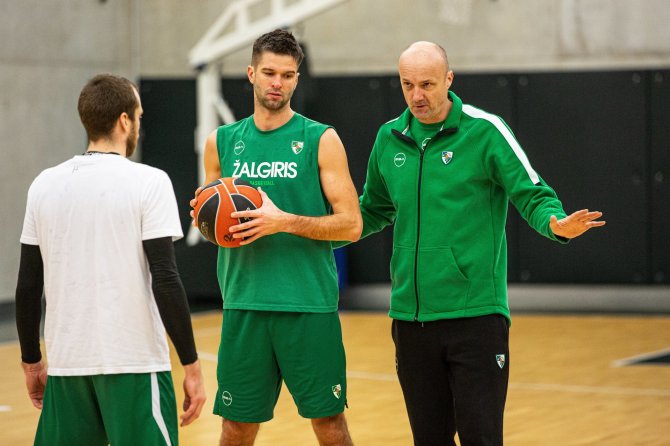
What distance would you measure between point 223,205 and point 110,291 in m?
0.86

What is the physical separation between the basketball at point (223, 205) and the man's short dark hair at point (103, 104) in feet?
2.55

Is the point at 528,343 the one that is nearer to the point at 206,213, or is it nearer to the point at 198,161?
the point at 198,161

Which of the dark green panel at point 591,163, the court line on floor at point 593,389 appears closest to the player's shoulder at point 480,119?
the court line on floor at point 593,389

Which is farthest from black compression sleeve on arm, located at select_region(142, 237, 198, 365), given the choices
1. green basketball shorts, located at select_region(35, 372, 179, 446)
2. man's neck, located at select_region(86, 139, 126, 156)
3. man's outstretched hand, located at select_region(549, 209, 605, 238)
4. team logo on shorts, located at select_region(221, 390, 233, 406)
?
man's outstretched hand, located at select_region(549, 209, 605, 238)

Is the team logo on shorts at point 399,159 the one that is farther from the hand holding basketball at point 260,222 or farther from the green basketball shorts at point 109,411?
the green basketball shorts at point 109,411

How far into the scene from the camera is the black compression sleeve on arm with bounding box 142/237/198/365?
11.3ft

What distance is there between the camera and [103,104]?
11.5 ft

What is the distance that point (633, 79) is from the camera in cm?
1245

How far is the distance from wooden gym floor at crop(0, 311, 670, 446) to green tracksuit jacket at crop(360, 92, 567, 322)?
2343 millimetres

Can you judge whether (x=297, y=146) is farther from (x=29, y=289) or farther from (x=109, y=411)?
(x=109, y=411)

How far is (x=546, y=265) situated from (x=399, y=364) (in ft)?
28.8

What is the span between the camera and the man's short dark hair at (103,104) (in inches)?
138

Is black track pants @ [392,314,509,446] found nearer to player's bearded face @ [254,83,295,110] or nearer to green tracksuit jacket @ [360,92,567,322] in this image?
green tracksuit jacket @ [360,92,567,322]

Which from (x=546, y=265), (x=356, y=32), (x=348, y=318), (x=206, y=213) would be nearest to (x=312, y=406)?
(x=206, y=213)
